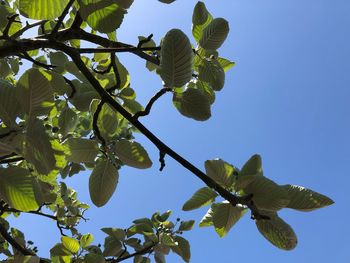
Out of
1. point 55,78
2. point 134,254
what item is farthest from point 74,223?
point 55,78

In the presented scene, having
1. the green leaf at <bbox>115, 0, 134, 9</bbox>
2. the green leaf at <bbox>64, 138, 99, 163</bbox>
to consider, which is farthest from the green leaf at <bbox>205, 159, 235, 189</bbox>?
the green leaf at <bbox>115, 0, 134, 9</bbox>

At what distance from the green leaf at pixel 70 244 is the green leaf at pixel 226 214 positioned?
6.23 feet

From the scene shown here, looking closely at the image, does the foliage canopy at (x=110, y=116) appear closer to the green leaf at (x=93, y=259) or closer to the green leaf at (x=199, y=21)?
the green leaf at (x=199, y=21)

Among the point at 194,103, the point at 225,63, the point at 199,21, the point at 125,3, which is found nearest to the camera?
the point at 125,3

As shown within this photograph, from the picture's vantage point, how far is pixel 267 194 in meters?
1.85

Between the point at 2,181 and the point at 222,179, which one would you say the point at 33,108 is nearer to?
the point at 2,181

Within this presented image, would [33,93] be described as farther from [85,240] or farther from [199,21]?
[85,240]

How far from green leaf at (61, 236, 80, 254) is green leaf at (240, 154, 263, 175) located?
2069 millimetres

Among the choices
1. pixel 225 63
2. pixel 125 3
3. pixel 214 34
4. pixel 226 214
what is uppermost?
pixel 225 63

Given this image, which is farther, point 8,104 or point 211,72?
point 211,72

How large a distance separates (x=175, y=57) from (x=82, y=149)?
85 cm

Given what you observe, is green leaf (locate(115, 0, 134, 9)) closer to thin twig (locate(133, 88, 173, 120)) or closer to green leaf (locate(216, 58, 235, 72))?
thin twig (locate(133, 88, 173, 120))

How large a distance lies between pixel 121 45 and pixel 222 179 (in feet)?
3.01

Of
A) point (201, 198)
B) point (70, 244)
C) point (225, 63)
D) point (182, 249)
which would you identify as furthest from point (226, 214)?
point (70, 244)
